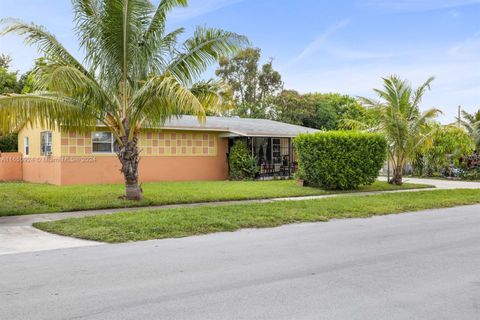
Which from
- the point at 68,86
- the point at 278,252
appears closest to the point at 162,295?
the point at 278,252

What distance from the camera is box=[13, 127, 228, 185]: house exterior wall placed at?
62.7 ft

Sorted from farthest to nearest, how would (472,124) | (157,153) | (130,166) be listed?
1. (472,124)
2. (157,153)
3. (130,166)

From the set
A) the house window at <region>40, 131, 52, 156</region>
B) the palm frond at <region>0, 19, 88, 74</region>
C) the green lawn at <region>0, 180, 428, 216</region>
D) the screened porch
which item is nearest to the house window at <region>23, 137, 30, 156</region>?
the house window at <region>40, 131, 52, 156</region>

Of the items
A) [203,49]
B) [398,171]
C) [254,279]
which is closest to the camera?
[254,279]

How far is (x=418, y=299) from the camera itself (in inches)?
197

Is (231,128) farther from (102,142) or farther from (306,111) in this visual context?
(306,111)

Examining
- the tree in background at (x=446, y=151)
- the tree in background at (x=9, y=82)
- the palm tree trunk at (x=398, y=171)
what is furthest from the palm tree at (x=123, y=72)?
the tree in background at (x=9, y=82)

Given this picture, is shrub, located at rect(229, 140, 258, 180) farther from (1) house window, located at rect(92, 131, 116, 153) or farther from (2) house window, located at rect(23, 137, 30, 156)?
(2) house window, located at rect(23, 137, 30, 156)

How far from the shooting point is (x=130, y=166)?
44.9 ft

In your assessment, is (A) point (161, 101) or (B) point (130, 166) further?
(B) point (130, 166)

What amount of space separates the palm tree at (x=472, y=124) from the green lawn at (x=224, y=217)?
15.8 meters

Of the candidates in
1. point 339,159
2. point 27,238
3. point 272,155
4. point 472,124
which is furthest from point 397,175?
point 27,238

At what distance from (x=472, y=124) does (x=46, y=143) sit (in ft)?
84.3

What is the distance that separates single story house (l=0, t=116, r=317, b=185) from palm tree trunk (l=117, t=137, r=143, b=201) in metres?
5.23
